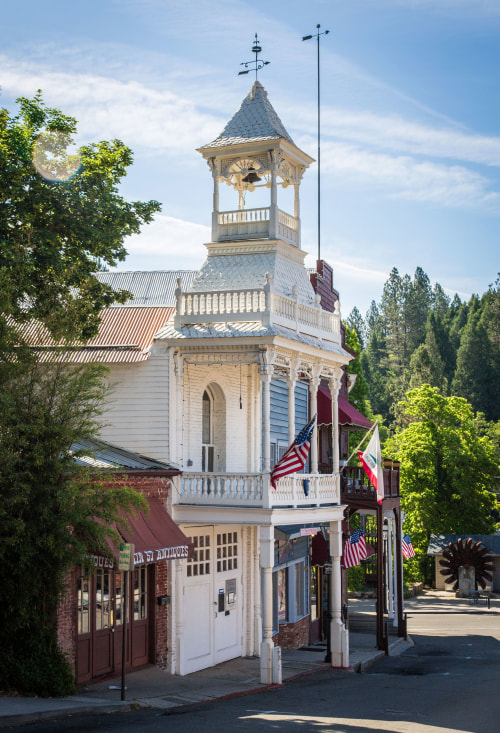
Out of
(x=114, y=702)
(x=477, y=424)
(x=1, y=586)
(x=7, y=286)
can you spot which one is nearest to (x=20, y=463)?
(x=1, y=586)

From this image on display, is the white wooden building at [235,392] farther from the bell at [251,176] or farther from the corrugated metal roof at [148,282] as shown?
the corrugated metal roof at [148,282]

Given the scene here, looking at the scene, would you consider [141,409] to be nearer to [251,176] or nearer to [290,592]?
[251,176]

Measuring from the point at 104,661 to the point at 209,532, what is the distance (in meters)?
5.22

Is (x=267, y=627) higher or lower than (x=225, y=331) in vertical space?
lower

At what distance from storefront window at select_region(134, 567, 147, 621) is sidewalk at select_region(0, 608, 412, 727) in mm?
1213

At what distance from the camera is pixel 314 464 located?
917 inches

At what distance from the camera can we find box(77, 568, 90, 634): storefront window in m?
17.3

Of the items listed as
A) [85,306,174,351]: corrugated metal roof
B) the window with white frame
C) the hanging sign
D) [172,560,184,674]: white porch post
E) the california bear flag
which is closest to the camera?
the hanging sign

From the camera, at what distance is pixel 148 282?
37094 millimetres

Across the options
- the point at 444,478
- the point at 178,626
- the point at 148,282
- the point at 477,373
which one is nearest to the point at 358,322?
the point at 477,373

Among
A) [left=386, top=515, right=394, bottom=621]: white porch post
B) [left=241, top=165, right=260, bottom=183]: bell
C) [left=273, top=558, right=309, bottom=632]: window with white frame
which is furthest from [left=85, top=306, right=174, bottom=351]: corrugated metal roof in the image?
[left=386, top=515, right=394, bottom=621]: white porch post

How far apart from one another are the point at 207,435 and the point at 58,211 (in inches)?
267

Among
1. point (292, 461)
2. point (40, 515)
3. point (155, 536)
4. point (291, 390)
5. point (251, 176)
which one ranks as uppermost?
point (251, 176)

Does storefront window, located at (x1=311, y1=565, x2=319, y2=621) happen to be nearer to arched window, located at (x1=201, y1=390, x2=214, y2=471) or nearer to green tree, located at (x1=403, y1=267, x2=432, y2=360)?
Answer: arched window, located at (x1=201, y1=390, x2=214, y2=471)
